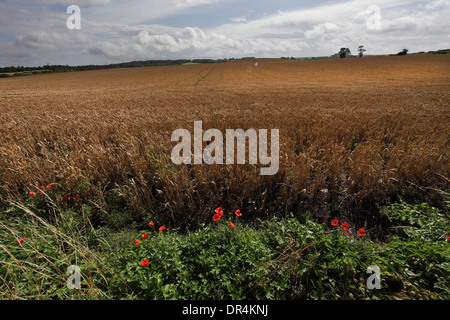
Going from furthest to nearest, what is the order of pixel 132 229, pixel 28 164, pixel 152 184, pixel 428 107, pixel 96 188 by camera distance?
pixel 428 107 < pixel 28 164 < pixel 152 184 < pixel 96 188 < pixel 132 229

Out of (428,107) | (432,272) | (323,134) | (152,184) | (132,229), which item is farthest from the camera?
(428,107)

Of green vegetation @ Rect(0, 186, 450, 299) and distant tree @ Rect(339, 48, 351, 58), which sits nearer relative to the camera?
green vegetation @ Rect(0, 186, 450, 299)

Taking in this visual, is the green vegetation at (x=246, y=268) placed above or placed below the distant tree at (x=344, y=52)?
below

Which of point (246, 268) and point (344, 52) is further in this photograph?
point (344, 52)

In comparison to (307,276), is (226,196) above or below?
above

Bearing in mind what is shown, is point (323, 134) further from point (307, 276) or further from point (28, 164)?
point (28, 164)

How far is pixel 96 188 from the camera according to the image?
3666 millimetres

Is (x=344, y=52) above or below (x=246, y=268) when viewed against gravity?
above

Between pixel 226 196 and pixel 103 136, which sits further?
pixel 103 136

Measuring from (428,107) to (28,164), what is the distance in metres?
14.4

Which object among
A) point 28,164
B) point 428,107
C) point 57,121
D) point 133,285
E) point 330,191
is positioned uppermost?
point 428,107

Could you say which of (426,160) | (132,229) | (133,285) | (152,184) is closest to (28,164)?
(152,184)

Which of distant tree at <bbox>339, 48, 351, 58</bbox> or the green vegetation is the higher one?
distant tree at <bbox>339, 48, 351, 58</bbox>

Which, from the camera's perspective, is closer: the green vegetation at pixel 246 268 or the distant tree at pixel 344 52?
the green vegetation at pixel 246 268
